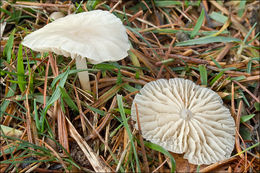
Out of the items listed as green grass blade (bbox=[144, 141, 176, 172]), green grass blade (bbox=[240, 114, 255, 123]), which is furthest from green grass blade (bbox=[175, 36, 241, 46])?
green grass blade (bbox=[144, 141, 176, 172])

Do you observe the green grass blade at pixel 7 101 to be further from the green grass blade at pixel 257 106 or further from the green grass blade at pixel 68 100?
the green grass blade at pixel 257 106

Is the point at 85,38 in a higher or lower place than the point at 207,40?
higher

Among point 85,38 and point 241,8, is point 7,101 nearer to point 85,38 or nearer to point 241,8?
point 85,38

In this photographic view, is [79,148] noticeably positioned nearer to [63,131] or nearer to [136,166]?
[63,131]

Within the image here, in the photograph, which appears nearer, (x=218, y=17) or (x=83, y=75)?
(x=83, y=75)

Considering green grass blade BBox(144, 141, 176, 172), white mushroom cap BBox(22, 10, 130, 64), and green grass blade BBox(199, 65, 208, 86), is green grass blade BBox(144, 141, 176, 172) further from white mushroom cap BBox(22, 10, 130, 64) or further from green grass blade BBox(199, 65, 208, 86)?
green grass blade BBox(199, 65, 208, 86)

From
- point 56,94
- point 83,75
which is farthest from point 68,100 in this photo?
point 83,75
